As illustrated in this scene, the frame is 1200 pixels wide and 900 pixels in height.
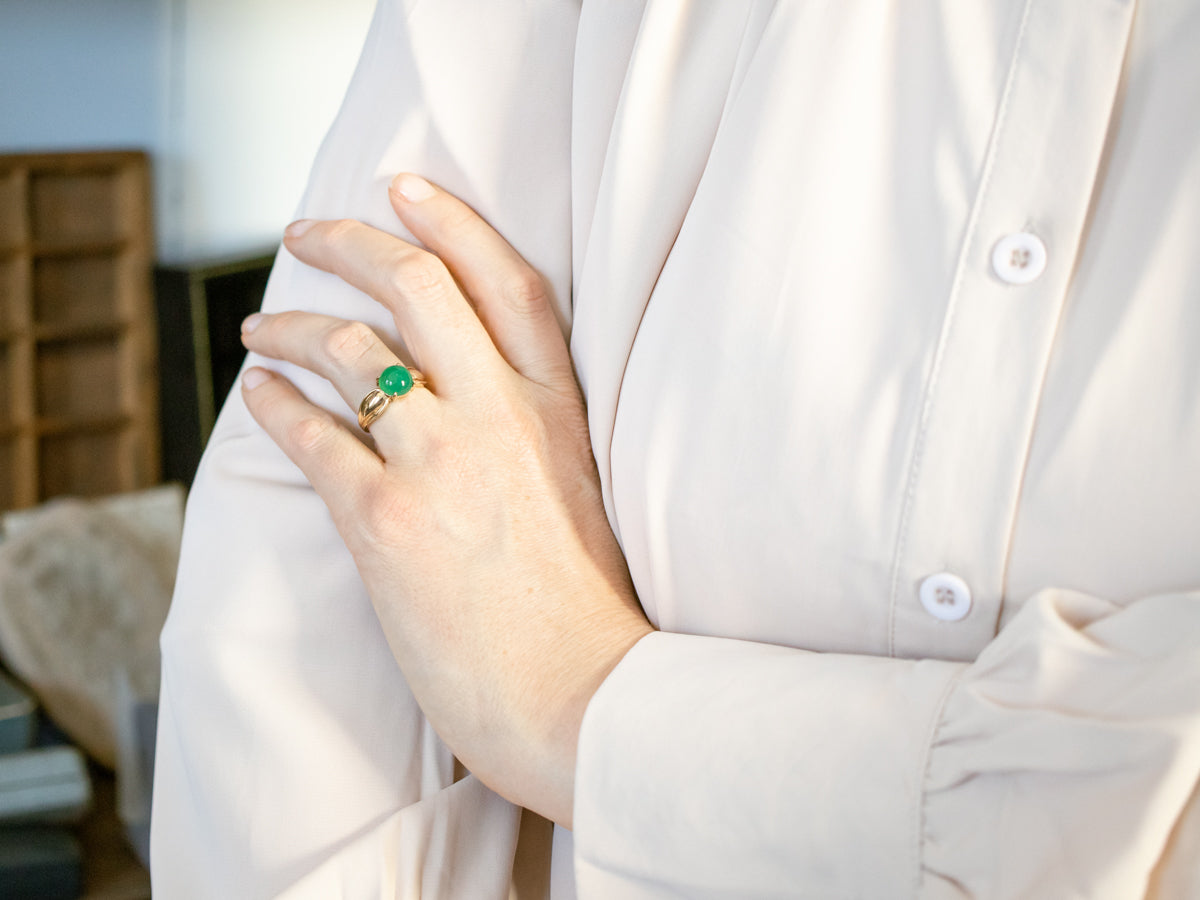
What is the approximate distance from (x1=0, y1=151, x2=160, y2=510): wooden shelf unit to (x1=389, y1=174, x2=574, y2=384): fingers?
3.51 feet

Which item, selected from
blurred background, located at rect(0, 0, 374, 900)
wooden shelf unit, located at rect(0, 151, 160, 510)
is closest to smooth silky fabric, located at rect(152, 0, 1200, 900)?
blurred background, located at rect(0, 0, 374, 900)

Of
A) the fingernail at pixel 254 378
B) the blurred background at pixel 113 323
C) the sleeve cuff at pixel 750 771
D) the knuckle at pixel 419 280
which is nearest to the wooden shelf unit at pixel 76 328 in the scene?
the blurred background at pixel 113 323

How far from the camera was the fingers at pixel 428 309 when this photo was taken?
0.53 metres

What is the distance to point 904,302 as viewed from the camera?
45 centimetres

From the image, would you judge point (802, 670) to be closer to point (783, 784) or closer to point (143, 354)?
point (783, 784)

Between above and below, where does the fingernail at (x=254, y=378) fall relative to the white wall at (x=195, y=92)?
below

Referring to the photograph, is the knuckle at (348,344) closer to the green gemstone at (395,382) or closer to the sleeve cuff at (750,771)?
the green gemstone at (395,382)

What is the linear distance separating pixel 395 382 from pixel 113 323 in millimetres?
1151

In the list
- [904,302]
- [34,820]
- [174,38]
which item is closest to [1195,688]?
[904,302]

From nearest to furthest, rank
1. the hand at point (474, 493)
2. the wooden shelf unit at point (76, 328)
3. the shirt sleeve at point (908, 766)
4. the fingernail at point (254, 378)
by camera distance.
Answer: the shirt sleeve at point (908, 766) < the hand at point (474, 493) < the fingernail at point (254, 378) < the wooden shelf unit at point (76, 328)

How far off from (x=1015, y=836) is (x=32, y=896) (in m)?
1.19

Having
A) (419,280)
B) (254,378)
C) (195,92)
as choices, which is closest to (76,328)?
(195,92)

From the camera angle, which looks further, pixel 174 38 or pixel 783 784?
pixel 174 38

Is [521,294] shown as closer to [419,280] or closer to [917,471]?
[419,280]
